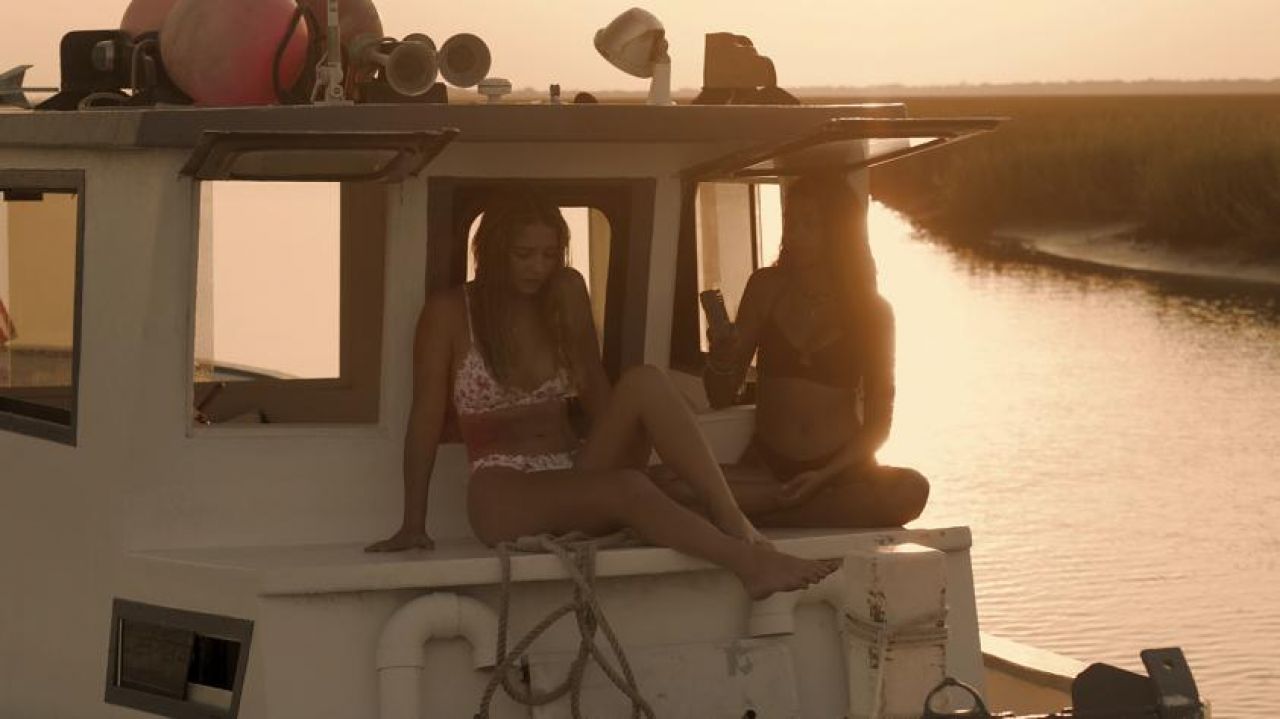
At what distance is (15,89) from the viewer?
33.4 feet

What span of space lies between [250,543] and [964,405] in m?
19.1

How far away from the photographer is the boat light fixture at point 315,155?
27.2ft

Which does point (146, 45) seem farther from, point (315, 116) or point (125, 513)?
point (125, 513)

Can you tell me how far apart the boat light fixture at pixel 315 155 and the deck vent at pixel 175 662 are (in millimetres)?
1489

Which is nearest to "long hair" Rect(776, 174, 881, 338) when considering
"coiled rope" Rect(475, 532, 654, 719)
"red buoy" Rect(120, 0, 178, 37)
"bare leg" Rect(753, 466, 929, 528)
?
"bare leg" Rect(753, 466, 929, 528)

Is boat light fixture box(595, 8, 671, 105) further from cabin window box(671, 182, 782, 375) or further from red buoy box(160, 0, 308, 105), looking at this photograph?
red buoy box(160, 0, 308, 105)

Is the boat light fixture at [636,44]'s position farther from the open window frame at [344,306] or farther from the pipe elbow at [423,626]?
the pipe elbow at [423,626]

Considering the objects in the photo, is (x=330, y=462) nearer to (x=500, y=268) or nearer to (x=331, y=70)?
(x=500, y=268)

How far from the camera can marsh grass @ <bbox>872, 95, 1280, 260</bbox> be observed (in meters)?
43.4

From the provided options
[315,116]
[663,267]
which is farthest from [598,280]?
[315,116]

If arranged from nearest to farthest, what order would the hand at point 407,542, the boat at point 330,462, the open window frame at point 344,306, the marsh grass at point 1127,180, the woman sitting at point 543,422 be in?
the boat at point 330,462
the woman sitting at point 543,422
the hand at point 407,542
the open window frame at point 344,306
the marsh grass at point 1127,180

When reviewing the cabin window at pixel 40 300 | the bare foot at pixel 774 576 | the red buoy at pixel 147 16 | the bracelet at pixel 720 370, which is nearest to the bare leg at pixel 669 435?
the bare foot at pixel 774 576

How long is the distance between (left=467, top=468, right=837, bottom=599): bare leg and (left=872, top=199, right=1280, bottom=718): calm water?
1.36 meters

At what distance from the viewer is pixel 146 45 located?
9281mm
